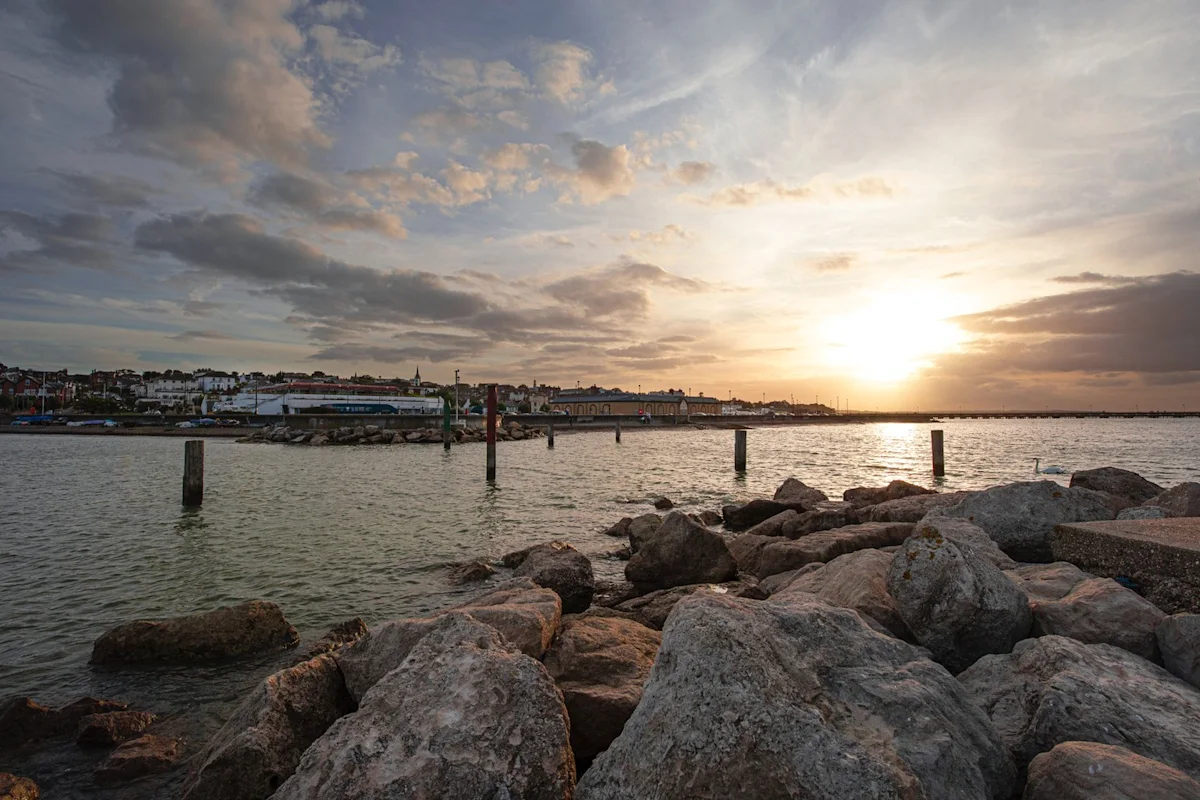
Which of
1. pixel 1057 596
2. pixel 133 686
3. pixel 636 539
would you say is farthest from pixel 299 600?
pixel 1057 596

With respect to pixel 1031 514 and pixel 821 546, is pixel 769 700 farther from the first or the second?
pixel 1031 514

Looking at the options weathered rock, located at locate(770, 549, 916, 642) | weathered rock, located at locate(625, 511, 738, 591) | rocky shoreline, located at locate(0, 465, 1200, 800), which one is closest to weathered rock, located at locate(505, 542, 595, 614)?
weathered rock, located at locate(625, 511, 738, 591)

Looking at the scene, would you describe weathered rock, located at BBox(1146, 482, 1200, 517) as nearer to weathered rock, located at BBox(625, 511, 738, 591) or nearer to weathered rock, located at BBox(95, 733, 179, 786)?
weathered rock, located at BBox(625, 511, 738, 591)

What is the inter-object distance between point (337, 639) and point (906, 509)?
10243 millimetres

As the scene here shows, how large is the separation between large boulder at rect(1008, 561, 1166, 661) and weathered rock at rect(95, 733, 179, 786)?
725cm

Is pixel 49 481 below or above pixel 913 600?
below

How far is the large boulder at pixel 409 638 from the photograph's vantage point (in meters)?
4.18

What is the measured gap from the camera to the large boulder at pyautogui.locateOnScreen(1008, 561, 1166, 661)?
4.16 m

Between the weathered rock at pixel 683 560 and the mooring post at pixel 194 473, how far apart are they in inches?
726

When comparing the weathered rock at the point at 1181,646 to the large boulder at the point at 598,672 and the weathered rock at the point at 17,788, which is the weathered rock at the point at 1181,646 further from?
the weathered rock at the point at 17,788

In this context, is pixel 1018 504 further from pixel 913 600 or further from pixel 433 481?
pixel 433 481

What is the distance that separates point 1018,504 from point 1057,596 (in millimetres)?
2911

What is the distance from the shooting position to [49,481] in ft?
91.2

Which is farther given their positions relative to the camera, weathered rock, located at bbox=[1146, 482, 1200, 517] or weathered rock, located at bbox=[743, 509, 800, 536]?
weathered rock, located at bbox=[743, 509, 800, 536]
